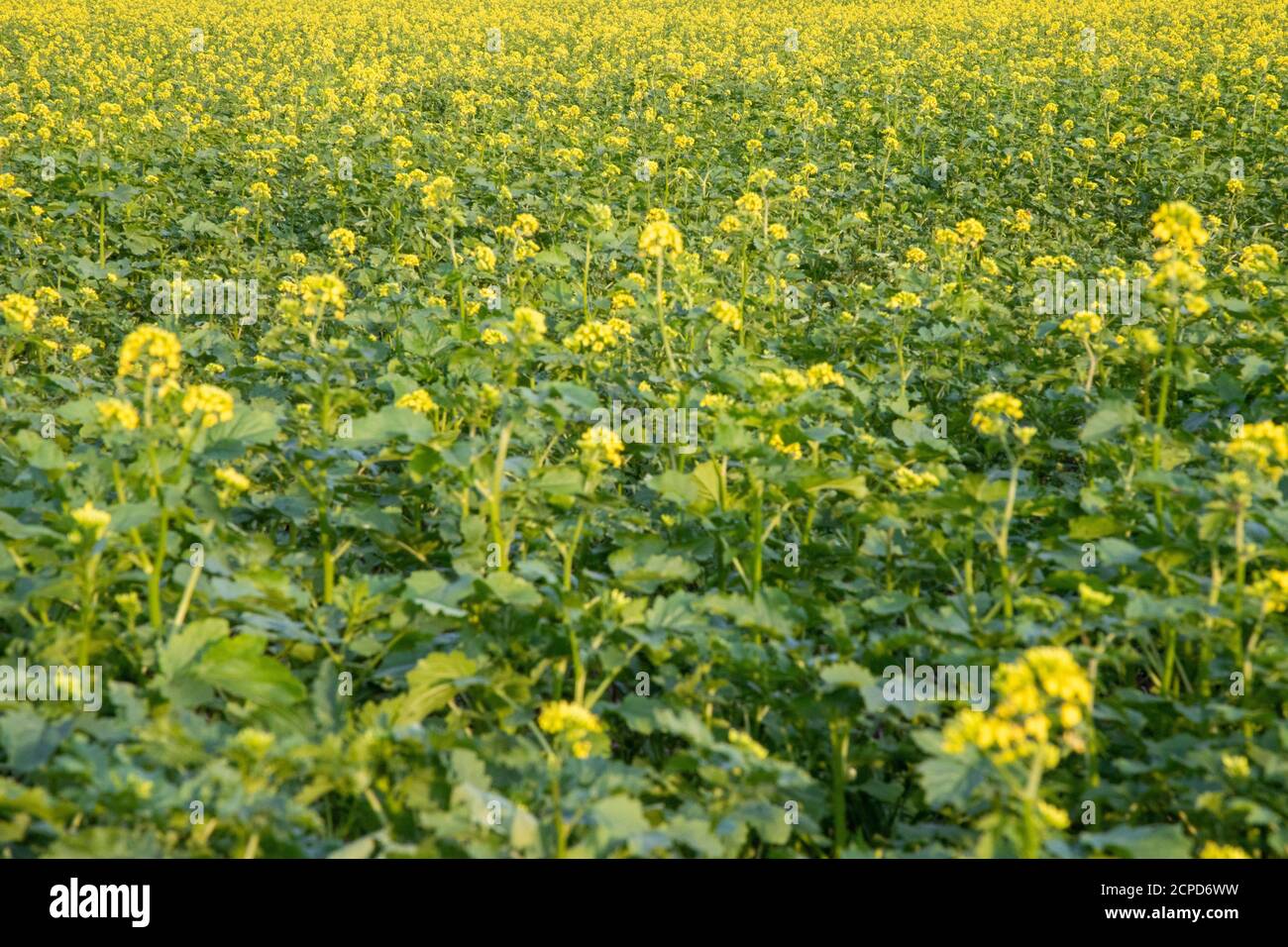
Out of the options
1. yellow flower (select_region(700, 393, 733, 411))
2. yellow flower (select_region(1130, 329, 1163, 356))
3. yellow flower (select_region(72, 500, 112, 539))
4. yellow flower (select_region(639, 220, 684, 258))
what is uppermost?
yellow flower (select_region(639, 220, 684, 258))

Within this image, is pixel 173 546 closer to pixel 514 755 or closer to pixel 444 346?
pixel 514 755

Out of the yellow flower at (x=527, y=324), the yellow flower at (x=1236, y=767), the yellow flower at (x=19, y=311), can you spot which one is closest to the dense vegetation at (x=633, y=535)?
the yellow flower at (x=1236, y=767)

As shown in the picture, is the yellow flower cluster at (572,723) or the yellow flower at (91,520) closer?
the yellow flower cluster at (572,723)

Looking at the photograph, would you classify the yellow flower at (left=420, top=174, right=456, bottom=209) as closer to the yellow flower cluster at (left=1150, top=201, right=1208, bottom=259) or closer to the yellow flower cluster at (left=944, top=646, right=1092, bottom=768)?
the yellow flower cluster at (left=1150, top=201, right=1208, bottom=259)

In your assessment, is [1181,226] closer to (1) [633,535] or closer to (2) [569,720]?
(1) [633,535]

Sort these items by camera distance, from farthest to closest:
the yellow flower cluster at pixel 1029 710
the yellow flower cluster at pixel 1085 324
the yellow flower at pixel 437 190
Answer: the yellow flower at pixel 437 190
the yellow flower cluster at pixel 1085 324
the yellow flower cluster at pixel 1029 710

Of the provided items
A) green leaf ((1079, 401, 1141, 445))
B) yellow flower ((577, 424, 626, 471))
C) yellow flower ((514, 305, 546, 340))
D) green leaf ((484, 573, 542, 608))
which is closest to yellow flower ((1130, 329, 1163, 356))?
green leaf ((1079, 401, 1141, 445))

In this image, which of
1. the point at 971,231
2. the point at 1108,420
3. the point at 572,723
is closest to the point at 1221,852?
the point at 572,723

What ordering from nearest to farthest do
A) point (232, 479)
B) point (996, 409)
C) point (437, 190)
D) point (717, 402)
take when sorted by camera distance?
point (232, 479) → point (996, 409) → point (717, 402) → point (437, 190)

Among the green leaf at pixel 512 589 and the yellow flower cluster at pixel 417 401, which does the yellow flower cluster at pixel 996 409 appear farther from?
the yellow flower cluster at pixel 417 401

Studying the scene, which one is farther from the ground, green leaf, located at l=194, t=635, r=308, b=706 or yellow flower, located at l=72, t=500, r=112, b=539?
yellow flower, located at l=72, t=500, r=112, b=539

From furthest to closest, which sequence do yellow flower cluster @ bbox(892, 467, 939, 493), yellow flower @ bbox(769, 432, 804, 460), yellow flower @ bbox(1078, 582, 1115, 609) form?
yellow flower @ bbox(769, 432, 804, 460) → yellow flower cluster @ bbox(892, 467, 939, 493) → yellow flower @ bbox(1078, 582, 1115, 609)

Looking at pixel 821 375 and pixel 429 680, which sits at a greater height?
pixel 821 375
